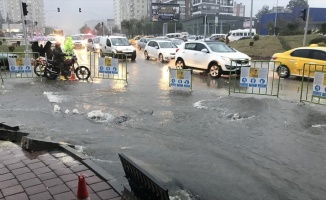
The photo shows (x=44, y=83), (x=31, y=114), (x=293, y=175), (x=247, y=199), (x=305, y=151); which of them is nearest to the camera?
(x=247, y=199)

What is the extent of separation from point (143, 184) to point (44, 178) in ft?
5.63

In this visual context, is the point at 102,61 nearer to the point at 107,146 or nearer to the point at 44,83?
the point at 44,83

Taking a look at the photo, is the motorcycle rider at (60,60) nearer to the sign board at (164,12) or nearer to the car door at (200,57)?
the car door at (200,57)

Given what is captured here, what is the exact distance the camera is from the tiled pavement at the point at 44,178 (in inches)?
166

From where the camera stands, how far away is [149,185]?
3.67 m

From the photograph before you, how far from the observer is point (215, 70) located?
52.5 feet

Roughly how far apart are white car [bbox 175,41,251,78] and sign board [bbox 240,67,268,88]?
376cm

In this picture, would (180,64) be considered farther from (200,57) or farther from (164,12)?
(164,12)

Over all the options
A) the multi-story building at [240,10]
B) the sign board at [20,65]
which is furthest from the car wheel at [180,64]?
the multi-story building at [240,10]

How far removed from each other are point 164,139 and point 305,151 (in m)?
2.80

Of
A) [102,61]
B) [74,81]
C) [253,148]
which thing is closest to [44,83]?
[74,81]

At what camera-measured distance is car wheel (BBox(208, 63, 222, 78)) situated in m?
15.9

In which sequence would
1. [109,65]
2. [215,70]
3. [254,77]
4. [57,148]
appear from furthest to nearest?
[215,70]
[109,65]
[254,77]
[57,148]

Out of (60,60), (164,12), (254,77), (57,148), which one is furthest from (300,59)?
(164,12)
